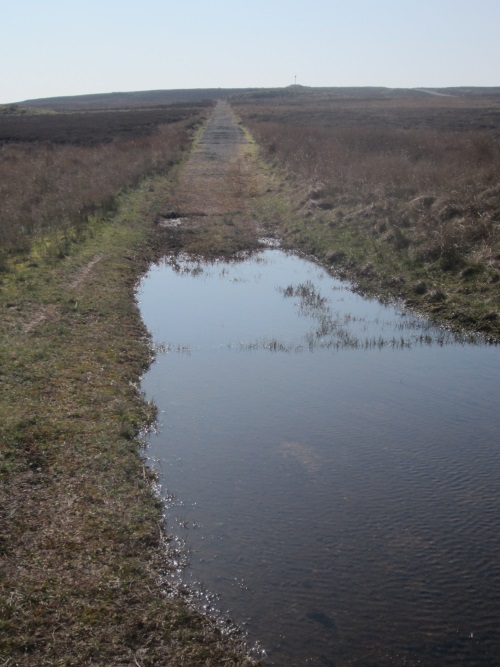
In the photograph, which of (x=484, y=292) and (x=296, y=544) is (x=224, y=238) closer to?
(x=484, y=292)

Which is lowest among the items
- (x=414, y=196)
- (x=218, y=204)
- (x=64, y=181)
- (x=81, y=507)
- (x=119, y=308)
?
(x=81, y=507)

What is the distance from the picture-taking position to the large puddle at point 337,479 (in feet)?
16.8

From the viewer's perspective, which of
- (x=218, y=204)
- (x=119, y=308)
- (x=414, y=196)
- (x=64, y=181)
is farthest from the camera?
(x=218, y=204)

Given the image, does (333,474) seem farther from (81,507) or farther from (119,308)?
(119,308)

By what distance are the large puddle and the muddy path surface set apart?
6.64 metres

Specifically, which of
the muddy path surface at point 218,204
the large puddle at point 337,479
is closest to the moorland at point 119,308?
the muddy path surface at point 218,204

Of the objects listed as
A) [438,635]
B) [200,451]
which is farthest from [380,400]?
[438,635]

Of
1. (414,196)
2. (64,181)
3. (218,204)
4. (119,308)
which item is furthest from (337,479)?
(64,181)

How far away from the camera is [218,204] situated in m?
24.2

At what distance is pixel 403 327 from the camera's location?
39.8 ft

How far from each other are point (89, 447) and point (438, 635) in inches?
153

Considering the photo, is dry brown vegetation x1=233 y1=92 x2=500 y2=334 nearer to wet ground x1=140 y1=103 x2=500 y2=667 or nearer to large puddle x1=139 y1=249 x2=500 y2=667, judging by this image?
wet ground x1=140 y1=103 x2=500 y2=667

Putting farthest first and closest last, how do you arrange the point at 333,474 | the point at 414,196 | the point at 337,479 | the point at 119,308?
the point at 414,196, the point at 119,308, the point at 333,474, the point at 337,479

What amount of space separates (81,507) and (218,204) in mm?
18758
